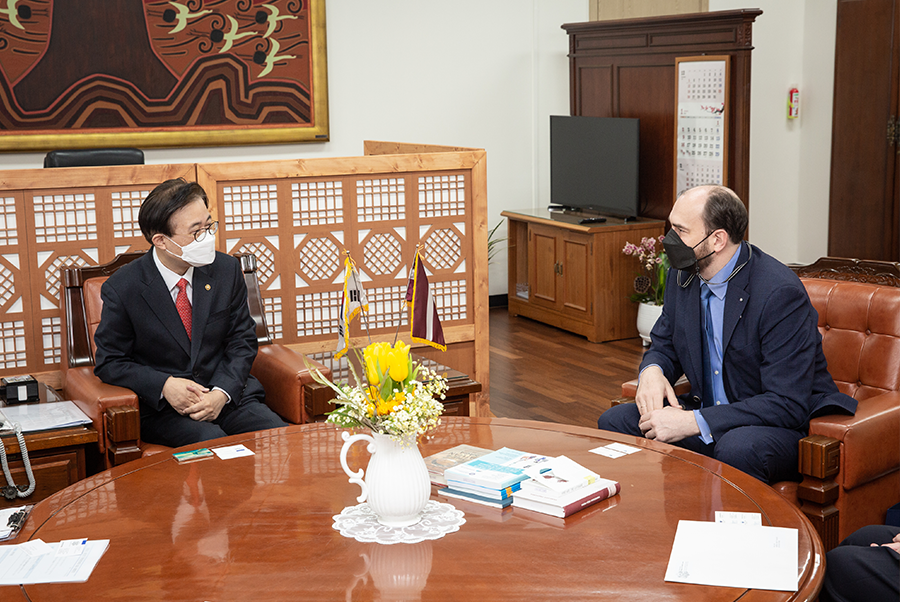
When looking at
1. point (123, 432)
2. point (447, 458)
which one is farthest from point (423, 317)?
point (123, 432)

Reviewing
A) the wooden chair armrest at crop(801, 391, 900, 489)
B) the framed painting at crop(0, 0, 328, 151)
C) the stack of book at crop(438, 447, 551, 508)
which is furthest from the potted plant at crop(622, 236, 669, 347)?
the stack of book at crop(438, 447, 551, 508)

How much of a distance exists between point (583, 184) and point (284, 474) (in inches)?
189

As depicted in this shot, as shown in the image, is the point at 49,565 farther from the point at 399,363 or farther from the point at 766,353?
the point at 766,353

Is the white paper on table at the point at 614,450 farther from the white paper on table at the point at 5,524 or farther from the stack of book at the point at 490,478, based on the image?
the white paper on table at the point at 5,524

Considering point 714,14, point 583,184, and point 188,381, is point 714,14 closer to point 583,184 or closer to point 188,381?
point 583,184

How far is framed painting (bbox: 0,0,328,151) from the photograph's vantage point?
572cm

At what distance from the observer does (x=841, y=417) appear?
256cm

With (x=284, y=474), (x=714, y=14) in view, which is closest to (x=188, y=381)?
(x=284, y=474)

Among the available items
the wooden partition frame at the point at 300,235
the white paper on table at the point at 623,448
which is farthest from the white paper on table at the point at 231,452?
the wooden partition frame at the point at 300,235

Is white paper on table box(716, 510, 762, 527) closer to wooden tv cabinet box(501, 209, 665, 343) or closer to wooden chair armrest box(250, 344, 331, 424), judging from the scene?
wooden chair armrest box(250, 344, 331, 424)

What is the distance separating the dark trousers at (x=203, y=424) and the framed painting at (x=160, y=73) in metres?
3.54

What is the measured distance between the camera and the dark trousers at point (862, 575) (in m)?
1.90

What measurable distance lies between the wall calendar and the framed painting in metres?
2.45

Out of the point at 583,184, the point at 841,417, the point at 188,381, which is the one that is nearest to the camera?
the point at 841,417
